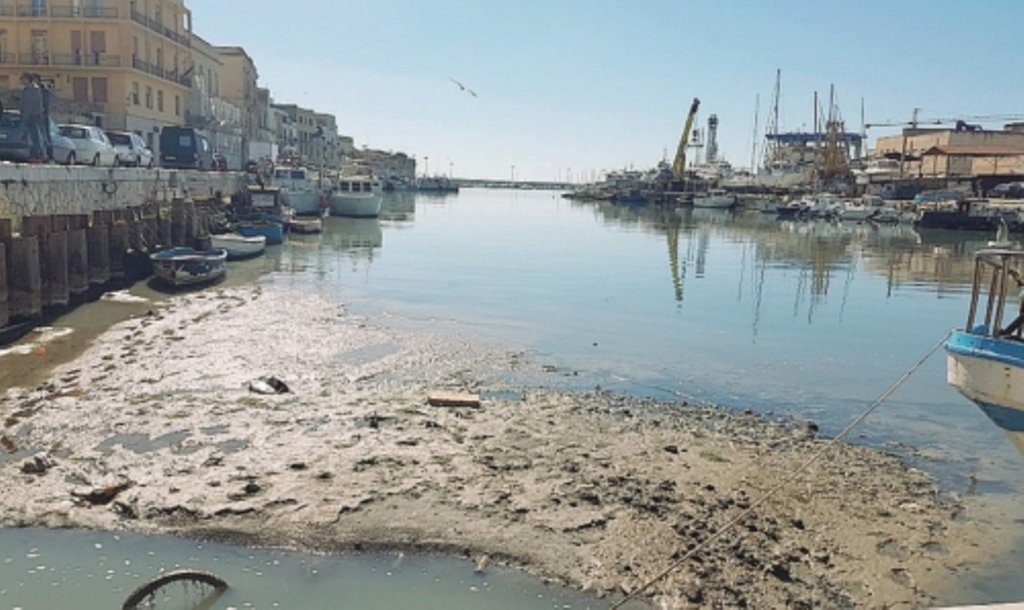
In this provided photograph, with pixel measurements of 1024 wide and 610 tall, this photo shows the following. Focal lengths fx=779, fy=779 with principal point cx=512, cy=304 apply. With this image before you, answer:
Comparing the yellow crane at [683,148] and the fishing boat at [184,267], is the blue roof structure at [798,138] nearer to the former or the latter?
the yellow crane at [683,148]

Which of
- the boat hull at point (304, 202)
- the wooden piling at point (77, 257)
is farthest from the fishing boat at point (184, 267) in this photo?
the boat hull at point (304, 202)

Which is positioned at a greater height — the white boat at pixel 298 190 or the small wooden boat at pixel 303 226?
the white boat at pixel 298 190

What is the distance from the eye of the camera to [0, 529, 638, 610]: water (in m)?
7.22

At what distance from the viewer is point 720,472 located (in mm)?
10531

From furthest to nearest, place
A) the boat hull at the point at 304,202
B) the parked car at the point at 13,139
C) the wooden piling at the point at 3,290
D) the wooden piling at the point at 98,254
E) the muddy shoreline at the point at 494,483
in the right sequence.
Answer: the boat hull at the point at 304,202 < the parked car at the point at 13,139 < the wooden piling at the point at 98,254 < the wooden piling at the point at 3,290 < the muddy shoreline at the point at 494,483

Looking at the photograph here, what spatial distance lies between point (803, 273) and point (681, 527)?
1213 inches

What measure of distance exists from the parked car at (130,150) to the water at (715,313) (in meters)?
6.85

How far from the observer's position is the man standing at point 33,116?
24.9m

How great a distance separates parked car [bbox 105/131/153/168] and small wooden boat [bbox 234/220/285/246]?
5.48 metres

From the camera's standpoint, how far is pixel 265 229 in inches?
1597

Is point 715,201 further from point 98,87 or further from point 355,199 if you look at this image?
point 98,87

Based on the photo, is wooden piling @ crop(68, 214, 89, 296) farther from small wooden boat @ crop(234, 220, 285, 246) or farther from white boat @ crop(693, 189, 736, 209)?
white boat @ crop(693, 189, 736, 209)

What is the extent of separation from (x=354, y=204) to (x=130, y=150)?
2738 centimetres

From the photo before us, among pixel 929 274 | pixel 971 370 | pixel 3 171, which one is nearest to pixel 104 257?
pixel 3 171
